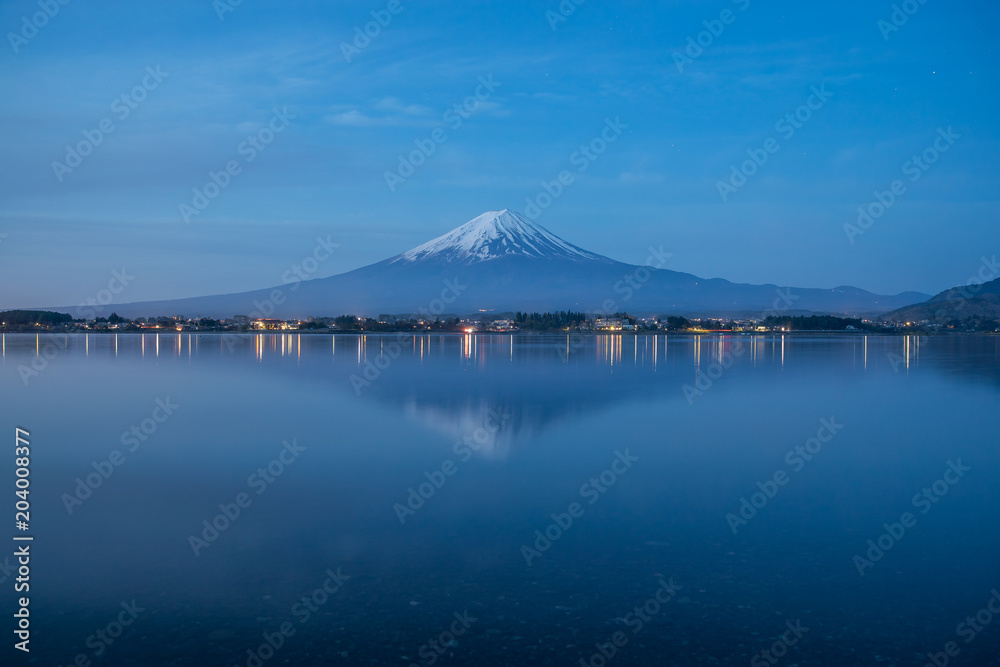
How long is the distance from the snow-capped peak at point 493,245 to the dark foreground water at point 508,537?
156070 millimetres

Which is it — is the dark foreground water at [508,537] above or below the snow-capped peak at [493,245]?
below

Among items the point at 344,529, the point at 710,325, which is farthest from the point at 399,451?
the point at 710,325

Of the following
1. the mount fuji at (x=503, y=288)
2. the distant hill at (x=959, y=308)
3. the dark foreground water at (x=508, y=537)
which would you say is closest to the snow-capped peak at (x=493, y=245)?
the mount fuji at (x=503, y=288)

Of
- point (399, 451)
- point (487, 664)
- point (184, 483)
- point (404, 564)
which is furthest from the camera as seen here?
point (399, 451)

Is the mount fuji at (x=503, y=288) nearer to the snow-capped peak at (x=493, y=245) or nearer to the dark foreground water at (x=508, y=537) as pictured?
the snow-capped peak at (x=493, y=245)

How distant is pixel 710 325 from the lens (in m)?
103

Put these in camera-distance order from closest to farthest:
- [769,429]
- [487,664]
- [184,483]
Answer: [487,664]
[184,483]
[769,429]

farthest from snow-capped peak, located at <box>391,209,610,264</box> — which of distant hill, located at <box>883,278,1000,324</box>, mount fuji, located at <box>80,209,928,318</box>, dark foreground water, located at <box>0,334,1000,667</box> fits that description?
dark foreground water, located at <box>0,334,1000,667</box>

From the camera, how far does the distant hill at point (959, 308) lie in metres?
125

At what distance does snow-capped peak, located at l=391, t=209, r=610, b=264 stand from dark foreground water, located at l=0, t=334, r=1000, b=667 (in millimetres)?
156070

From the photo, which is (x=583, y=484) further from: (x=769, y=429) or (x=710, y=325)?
(x=710, y=325)

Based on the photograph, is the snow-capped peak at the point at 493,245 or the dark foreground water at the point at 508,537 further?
the snow-capped peak at the point at 493,245

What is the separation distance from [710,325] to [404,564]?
102 m

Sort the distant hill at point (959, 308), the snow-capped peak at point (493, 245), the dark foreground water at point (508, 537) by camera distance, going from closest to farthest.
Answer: the dark foreground water at point (508, 537)
the distant hill at point (959, 308)
the snow-capped peak at point (493, 245)
